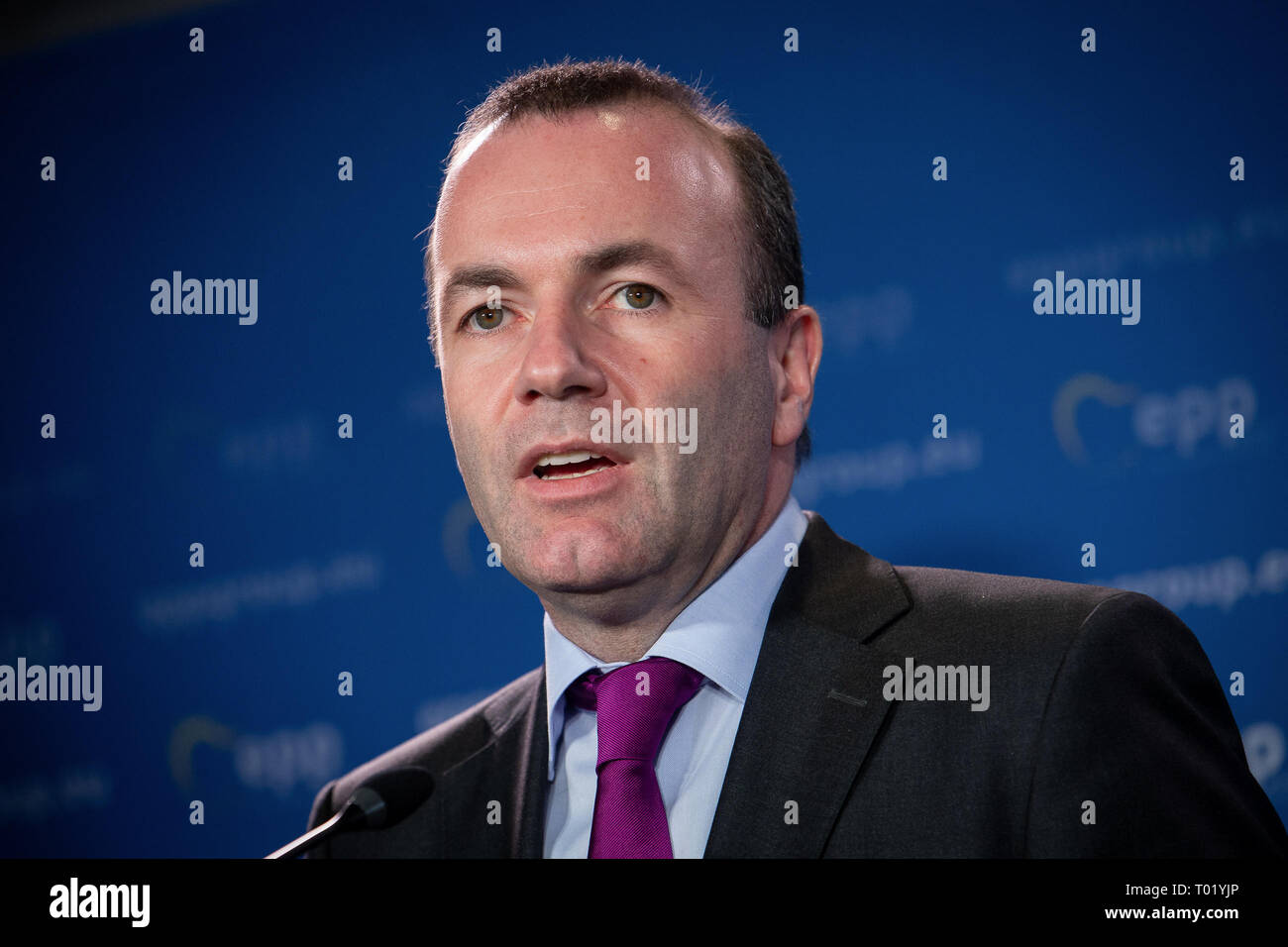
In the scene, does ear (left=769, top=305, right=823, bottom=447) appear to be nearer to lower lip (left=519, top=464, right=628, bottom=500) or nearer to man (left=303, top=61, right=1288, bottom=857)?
man (left=303, top=61, right=1288, bottom=857)

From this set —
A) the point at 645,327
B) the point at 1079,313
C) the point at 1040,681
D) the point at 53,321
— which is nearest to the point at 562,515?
the point at 645,327

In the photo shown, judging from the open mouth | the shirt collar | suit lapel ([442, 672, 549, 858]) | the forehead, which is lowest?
suit lapel ([442, 672, 549, 858])

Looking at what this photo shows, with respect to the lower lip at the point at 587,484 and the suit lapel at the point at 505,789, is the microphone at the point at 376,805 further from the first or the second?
the lower lip at the point at 587,484

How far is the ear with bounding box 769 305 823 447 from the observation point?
1.88 meters

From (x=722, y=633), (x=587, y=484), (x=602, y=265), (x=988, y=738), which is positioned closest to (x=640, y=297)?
(x=602, y=265)

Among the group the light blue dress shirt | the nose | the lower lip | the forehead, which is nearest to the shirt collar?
the light blue dress shirt

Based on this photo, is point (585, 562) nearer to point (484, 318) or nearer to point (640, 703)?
point (640, 703)

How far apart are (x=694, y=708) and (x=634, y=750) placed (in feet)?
0.39

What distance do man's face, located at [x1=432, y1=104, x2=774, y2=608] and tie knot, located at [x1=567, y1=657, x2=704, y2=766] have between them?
12 cm

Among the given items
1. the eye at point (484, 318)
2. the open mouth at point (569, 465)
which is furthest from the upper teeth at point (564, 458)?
the eye at point (484, 318)
